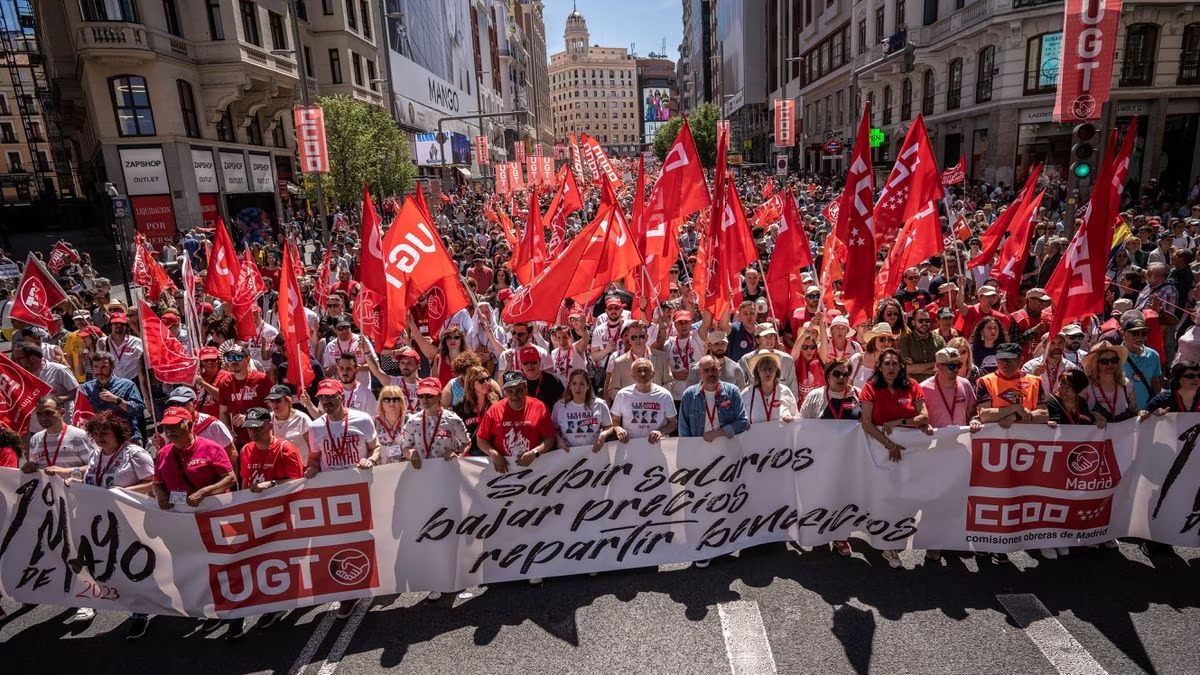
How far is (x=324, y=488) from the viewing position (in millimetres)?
4738

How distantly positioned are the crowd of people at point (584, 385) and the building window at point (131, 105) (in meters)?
18.5

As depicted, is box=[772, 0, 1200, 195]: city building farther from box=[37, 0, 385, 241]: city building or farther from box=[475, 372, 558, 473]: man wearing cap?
box=[37, 0, 385, 241]: city building

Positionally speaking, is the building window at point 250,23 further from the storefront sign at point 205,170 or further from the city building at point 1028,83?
the city building at point 1028,83

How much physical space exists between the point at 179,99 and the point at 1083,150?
86.3 ft

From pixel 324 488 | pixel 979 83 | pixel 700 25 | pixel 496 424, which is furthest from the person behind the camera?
pixel 700 25

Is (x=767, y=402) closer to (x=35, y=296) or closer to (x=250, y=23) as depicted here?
(x=35, y=296)

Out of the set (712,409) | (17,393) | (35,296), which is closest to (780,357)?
(712,409)

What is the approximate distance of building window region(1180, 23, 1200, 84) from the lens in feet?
78.4

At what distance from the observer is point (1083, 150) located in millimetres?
8438

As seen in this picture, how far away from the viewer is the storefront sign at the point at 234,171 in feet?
86.7

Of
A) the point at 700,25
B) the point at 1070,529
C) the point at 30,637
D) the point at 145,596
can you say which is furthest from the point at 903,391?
the point at 700,25

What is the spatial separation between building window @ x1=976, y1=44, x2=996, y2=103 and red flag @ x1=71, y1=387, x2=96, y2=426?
29.6 m

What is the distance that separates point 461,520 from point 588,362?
2.94 metres

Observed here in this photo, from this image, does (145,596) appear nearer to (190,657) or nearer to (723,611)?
(190,657)
